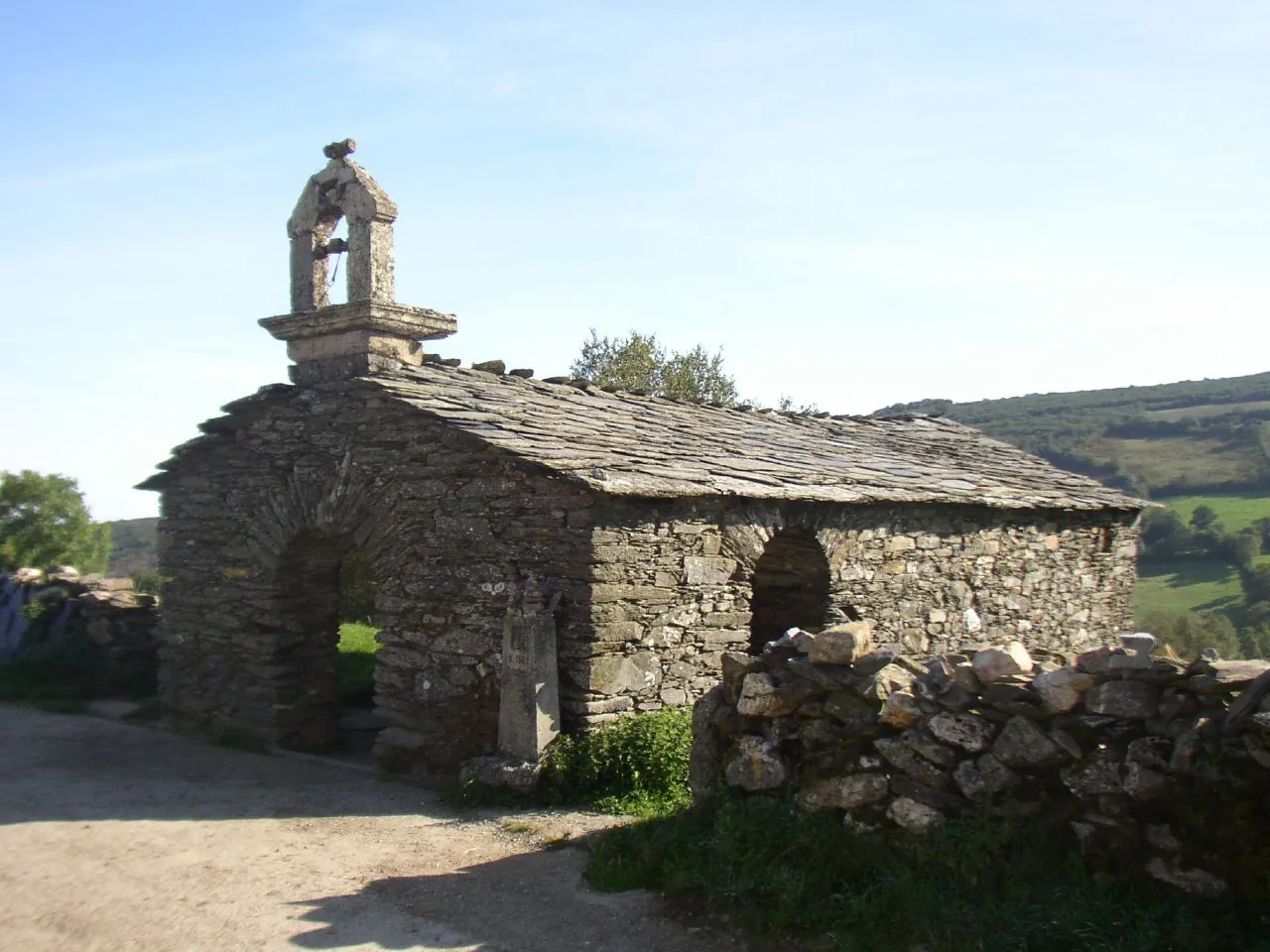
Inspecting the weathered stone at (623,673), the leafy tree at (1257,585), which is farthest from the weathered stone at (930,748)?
the leafy tree at (1257,585)

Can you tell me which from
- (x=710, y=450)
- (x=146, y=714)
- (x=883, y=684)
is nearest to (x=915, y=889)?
(x=883, y=684)

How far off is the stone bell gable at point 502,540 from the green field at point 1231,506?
31.9 m

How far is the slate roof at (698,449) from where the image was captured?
898 centimetres

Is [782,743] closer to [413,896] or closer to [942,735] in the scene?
[942,735]

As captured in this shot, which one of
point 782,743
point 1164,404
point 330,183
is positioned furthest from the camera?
point 1164,404

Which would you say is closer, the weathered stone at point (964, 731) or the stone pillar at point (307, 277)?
the weathered stone at point (964, 731)

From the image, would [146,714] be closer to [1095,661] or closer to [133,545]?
[1095,661]

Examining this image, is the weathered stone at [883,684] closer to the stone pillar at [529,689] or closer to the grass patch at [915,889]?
the grass patch at [915,889]

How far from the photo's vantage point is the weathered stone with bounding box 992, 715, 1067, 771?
16.9 ft

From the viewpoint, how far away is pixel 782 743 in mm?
Answer: 6148

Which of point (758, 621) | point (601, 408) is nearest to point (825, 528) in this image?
point (758, 621)

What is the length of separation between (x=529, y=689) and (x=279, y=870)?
2191 mm

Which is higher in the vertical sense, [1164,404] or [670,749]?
[1164,404]

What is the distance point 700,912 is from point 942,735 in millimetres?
1530
